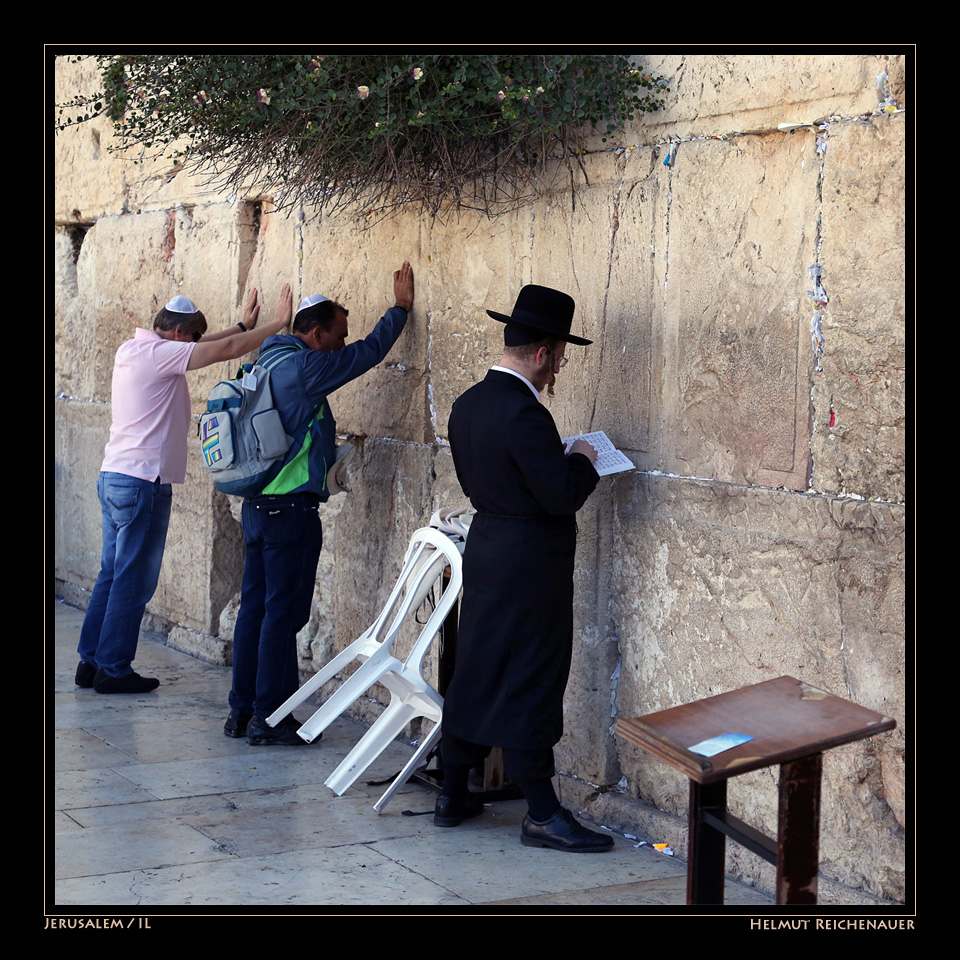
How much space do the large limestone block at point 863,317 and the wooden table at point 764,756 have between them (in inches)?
34.4

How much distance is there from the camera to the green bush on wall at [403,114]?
4.22 meters

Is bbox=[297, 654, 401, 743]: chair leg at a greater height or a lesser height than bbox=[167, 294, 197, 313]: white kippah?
lesser

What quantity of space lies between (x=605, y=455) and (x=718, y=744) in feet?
5.48

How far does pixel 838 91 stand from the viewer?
11.8 feet

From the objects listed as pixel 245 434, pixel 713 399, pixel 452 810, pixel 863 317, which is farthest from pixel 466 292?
pixel 452 810

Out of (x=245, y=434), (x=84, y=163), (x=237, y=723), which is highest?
(x=84, y=163)

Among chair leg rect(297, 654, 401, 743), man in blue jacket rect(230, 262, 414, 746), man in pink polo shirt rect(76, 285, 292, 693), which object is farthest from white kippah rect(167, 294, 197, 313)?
chair leg rect(297, 654, 401, 743)

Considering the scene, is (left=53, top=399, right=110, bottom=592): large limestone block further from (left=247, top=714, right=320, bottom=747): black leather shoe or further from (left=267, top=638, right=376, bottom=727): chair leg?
(left=267, top=638, right=376, bottom=727): chair leg

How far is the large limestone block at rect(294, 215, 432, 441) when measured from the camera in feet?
17.9

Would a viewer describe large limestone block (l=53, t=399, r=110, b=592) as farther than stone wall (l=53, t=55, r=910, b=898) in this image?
Yes

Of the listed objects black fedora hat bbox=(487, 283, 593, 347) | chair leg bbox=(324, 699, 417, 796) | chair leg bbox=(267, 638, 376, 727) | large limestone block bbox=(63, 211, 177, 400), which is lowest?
chair leg bbox=(324, 699, 417, 796)

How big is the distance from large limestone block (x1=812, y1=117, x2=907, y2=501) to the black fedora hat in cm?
80

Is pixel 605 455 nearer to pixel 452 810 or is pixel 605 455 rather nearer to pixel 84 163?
pixel 452 810

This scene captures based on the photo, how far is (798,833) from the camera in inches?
105
